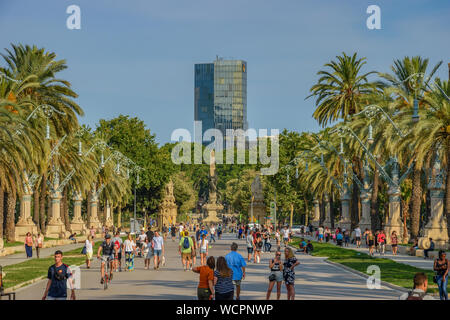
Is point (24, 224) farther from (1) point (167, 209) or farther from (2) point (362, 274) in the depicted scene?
(1) point (167, 209)

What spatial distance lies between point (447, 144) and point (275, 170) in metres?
64.0

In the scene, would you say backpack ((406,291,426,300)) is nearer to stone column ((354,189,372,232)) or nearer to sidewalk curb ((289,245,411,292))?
sidewalk curb ((289,245,411,292))

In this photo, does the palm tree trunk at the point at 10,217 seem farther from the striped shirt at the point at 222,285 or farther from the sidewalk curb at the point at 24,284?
the striped shirt at the point at 222,285

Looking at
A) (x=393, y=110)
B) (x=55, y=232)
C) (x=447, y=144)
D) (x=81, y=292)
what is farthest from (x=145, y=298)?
(x=55, y=232)

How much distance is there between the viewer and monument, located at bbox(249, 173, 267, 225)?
104188mm

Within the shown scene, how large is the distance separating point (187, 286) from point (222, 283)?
8.53m

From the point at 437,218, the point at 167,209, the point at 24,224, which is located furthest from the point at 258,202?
the point at 437,218

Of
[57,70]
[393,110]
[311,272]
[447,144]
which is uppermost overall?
[57,70]

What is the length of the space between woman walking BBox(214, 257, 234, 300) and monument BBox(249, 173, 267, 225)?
89666mm

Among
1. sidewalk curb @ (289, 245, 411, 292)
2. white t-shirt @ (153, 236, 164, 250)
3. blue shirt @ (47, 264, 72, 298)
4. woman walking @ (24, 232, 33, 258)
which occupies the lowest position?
sidewalk curb @ (289, 245, 411, 292)

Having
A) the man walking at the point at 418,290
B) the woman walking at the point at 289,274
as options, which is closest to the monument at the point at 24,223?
the woman walking at the point at 289,274

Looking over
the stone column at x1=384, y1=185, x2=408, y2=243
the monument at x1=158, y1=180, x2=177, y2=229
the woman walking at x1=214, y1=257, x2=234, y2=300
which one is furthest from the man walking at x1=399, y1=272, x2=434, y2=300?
the monument at x1=158, y1=180, x2=177, y2=229
